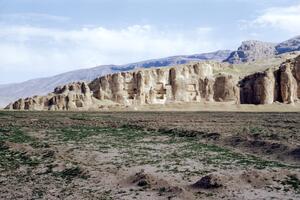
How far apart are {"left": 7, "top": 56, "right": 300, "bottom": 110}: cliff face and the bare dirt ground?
67.1 m

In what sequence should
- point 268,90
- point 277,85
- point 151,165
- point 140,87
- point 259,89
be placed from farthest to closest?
point 277,85 → point 140,87 → point 259,89 → point 268,90 → point 151,165

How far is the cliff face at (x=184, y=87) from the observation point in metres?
113

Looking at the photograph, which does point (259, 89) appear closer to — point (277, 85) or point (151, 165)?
point (277, 85)

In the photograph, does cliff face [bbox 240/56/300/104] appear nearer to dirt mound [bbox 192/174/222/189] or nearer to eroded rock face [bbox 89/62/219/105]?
eroded rock face [bbox 89/62/219/105]

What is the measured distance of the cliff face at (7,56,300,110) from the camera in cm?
11294

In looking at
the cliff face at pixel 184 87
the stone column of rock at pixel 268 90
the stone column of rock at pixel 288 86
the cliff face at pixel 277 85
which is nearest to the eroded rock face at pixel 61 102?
the cliff face at pixel 184 87

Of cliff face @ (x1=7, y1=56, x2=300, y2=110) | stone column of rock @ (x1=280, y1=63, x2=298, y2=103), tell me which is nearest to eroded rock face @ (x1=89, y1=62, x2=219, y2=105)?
cliff face @ (x1=7, y1=56, x2=300, y2=110)

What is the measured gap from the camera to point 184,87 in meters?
119

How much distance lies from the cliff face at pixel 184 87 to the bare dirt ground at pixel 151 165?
67097 millimetres

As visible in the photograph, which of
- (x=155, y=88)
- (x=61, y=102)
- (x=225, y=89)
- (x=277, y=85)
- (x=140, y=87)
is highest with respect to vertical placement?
(x=140, y=87)

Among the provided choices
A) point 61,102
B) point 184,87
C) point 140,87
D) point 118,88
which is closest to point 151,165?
point 61,102

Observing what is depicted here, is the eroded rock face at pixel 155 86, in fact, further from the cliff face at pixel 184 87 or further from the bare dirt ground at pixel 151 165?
the bare dirt ground at pixel 151 165

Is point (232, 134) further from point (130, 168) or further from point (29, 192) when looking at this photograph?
point (29, 192)

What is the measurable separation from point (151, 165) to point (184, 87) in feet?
302
